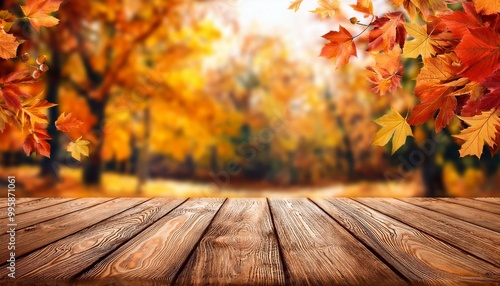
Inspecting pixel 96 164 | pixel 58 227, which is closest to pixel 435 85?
pixel 58 227

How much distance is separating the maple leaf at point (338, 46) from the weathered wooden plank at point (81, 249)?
0.47 metres

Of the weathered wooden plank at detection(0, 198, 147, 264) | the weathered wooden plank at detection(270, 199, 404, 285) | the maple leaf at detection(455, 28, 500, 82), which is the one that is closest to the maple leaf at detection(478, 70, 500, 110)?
the maple leaf at detection(455, 28, 500, 82)

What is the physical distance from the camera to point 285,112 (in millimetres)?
2543

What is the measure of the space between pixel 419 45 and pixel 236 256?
1.54ft

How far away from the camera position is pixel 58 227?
102 centimetres

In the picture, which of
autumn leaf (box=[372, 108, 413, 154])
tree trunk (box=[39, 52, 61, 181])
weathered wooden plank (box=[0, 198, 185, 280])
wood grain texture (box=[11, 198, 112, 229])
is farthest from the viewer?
tree trunk (box=[39, 52, 61, 181])

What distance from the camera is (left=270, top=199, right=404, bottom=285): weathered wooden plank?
1.99 ft

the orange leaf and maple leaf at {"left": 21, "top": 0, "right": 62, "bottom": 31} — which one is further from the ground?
maple leaf at {"left": 21, "top": 0, "right": 62, "bottom": 31}

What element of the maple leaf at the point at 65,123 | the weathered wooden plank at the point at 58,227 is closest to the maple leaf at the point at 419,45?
the maple leaf at the point at 65,123

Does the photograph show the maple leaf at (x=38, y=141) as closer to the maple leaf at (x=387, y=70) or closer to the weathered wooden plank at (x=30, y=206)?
the maple leaf at (x=387, y=70)

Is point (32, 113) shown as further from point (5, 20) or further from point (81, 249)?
point (81, 249)

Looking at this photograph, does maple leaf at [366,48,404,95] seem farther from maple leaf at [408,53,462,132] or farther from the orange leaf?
the orange leaf

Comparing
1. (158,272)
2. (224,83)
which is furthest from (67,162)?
(158,272)

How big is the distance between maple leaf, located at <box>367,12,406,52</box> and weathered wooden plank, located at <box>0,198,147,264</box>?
2.13ft
